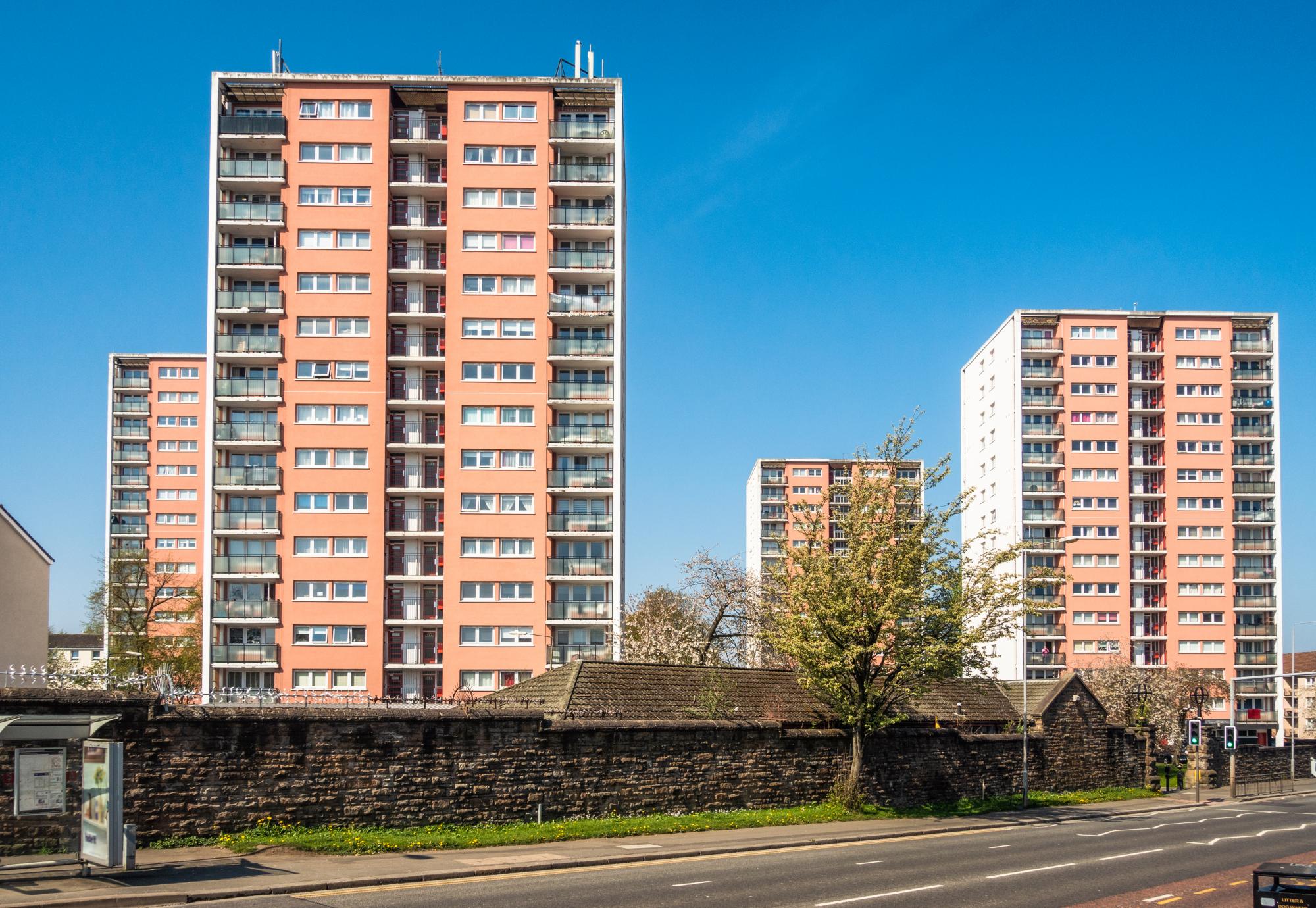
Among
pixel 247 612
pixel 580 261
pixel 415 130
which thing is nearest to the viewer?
pixel 247 612

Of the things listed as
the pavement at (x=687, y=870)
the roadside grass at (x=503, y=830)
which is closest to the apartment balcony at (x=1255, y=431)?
the pavement at (x=687, y=870)

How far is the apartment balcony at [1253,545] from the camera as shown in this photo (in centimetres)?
9125

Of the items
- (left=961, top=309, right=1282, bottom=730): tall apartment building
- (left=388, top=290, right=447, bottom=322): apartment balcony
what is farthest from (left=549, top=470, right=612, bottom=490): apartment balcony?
(left=961, top=309, right=1282, bottom=730): tall apartment building

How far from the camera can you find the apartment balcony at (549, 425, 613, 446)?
5919cm

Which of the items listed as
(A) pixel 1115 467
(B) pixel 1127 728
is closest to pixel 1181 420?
(A) pixel 1115 467

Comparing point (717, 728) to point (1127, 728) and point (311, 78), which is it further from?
point (311, 78)

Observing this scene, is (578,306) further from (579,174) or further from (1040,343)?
(1040,343)

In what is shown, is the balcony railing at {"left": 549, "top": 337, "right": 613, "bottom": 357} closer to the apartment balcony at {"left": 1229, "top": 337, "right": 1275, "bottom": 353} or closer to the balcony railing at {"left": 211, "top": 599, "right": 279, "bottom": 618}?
the balcony railing at {"left": 211, "top": 599, "right": 279, "bottom": 618}

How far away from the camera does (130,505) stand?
360 ft

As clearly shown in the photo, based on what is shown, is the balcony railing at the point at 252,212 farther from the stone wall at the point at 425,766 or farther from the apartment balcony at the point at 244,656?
the stone wall at the point at 425,766

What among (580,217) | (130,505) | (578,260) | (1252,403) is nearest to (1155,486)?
(1252,403)

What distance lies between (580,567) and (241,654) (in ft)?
54.8

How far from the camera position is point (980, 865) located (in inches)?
900

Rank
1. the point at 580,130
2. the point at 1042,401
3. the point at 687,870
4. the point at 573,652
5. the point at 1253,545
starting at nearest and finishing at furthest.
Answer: the point at 687,870 < the point at 573,652 < the point at 580,130 < the point at 1253,545 < the point at 1042,401
